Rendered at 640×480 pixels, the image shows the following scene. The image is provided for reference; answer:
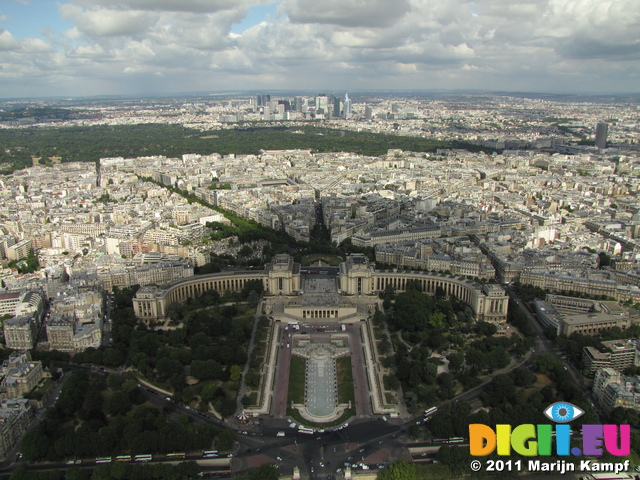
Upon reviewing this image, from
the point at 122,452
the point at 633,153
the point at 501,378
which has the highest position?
the point at 633,153

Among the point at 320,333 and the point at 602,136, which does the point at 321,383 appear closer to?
the point at 320,333

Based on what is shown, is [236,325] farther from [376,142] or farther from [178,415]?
[376,142]

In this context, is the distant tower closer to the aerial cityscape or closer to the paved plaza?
the aerial cityscape

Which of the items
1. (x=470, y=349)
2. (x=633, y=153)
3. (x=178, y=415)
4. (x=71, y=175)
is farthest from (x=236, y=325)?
(x=633, y=153)

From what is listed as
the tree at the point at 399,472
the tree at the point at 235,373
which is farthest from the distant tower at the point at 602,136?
the tree at the point at 399,472

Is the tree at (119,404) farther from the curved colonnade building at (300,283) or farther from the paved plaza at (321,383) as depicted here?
the curved colonnade building at (300,283)

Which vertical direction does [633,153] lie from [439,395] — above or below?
above

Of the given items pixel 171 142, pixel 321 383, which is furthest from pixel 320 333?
pixel 171 142

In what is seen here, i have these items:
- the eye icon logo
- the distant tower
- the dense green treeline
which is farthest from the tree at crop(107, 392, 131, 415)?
the distant tower
